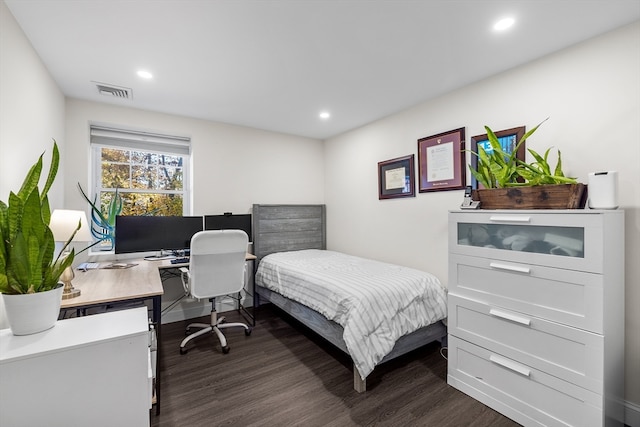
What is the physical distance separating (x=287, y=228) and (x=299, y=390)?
2.22 m

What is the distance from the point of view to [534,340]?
1.66 m

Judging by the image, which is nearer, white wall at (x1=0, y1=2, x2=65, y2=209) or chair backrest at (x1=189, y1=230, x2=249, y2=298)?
white wall at (x1=0, y1=2, x2=65, y2=209)

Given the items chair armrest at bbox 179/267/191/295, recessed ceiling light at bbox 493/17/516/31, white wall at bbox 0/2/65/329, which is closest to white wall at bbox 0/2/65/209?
white wall at bbox 0/2/65/329

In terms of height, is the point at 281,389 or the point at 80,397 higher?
the point at 80,397

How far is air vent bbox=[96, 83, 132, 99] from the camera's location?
8.29 ft

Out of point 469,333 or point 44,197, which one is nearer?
point 44,197

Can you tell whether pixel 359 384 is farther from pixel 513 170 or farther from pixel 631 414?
pixel 513 170

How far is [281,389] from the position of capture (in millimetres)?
2027

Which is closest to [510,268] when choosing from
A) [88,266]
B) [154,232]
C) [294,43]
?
[294,43]

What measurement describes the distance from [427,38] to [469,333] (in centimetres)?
207

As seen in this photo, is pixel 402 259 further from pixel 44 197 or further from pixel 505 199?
pixel 44 197

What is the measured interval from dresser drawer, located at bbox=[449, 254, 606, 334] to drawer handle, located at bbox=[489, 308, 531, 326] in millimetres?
43

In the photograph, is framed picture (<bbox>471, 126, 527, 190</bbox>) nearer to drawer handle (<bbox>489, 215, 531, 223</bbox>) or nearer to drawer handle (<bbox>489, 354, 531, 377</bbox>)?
drawer handle (<bbox>489, 215, 531, 223</bbox>)

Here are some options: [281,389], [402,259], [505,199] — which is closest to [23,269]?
[281,389]
